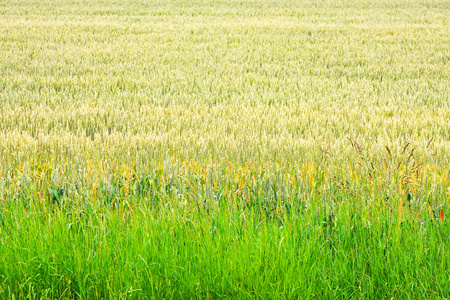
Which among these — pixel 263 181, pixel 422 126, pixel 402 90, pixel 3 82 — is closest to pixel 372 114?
pixel 422 126

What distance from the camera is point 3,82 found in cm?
734

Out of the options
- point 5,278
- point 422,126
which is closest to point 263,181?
point 5,278

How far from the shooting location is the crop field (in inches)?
78.7

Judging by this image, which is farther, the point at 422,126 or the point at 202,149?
the point at 422,126

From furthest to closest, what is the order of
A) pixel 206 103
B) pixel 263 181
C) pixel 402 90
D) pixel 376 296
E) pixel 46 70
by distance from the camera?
pixel 46 70 → pixel 402 90 → pixel 206 103 → pixel 263 181 → pixel 376 296

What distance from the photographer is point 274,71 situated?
857 cm

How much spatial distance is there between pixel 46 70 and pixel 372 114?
6173 millimetres

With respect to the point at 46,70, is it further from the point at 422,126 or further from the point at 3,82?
the point at 422,126

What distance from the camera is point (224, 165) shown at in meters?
3.57

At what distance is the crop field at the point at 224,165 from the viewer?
6.56 ft

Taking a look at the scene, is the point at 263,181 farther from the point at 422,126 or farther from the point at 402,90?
the point at 402,90

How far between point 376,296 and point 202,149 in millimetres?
2103

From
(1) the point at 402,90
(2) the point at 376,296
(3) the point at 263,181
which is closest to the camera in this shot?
(2) the point at 376,296

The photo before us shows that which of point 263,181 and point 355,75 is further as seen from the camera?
point 355,75
